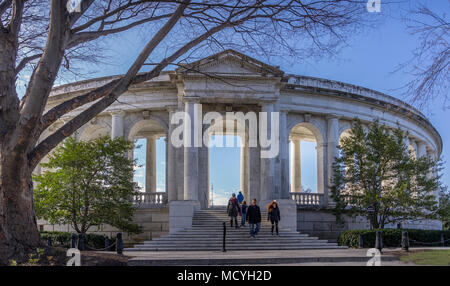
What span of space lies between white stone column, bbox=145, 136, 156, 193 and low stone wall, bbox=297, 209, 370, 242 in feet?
43.4

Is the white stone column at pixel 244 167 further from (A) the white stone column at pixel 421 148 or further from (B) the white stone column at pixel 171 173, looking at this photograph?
(A) the white stone column at pixel 421 148

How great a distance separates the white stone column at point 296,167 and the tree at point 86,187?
59.0ft

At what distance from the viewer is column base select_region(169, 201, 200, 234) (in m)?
29.2

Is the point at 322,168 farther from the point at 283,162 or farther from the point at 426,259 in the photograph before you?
the point at 426,259

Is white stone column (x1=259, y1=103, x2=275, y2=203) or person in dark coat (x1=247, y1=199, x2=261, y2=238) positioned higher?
white stone column (x1=259, y1=103, x2=275, y2=203)

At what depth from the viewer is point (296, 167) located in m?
45.1

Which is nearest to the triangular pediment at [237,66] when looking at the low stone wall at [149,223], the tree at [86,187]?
the tree at [86,187]

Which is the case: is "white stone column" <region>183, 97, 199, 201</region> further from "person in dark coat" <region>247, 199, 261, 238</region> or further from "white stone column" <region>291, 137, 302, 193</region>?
"white stone column" <region>291, 137, 302, 193</region>

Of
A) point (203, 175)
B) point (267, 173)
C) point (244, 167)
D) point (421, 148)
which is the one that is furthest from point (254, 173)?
point (421, 148)

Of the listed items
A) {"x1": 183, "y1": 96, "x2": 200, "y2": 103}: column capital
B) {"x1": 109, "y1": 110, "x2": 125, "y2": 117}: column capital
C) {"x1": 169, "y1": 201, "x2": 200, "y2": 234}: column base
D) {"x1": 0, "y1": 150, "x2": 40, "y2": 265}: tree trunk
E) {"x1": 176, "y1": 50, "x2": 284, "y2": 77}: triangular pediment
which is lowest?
{"x1": 169, "y1": 201, "x2": 200, "y2": 234}: column base

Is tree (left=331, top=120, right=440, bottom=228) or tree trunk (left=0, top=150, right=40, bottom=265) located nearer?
tree trunk (left=0, top=150, right=40, bottom=265)

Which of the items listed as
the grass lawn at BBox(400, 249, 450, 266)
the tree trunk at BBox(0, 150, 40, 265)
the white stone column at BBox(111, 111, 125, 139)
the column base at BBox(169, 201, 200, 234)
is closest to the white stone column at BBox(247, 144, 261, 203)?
the column base at BBox(169, 201, 200, 234)

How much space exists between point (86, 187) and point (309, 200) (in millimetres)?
16824
